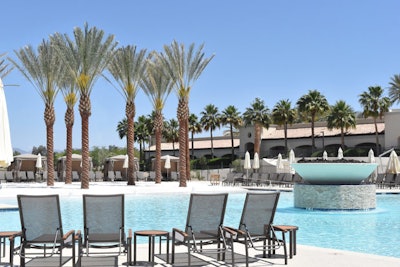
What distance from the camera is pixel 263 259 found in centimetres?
717

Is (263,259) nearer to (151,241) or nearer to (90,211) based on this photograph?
(151,241)

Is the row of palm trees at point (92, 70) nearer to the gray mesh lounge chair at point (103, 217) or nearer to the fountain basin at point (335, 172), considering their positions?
the fountain basin at point (335, 172)

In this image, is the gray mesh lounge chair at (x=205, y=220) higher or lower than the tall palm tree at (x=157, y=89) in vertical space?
lower

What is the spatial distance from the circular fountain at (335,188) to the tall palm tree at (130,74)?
15.8m

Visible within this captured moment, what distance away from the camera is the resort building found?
50000 mm

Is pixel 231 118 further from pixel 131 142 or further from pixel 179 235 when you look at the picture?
pixel 179 235

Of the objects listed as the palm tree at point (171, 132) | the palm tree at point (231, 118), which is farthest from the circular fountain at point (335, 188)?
the palm tree at point (171, 132)

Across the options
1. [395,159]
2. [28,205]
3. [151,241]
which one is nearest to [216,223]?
[151,241]

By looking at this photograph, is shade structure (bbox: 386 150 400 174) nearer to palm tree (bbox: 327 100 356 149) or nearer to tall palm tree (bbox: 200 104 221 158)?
palm tree (bbox: 327 100 356 149)

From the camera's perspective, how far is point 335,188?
16781 mm

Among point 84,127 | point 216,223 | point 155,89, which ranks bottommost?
point 216,223

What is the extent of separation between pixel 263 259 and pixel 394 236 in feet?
17.5

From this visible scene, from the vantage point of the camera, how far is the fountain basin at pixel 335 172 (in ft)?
55.5

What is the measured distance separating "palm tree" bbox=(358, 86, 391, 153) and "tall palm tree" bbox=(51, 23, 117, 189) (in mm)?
33332
